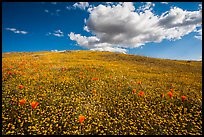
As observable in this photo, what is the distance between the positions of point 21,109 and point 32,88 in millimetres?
3125

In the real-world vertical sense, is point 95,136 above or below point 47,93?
below

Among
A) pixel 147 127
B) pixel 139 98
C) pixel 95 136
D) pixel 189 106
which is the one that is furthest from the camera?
pixel 139 98

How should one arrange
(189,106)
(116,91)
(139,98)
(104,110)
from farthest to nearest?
(116,91)
(139,98)
(189,106)
(104,110)

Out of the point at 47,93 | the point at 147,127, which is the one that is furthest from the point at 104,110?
the point at 47,93

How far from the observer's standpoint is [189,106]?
12398mm

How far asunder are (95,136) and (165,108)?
4749 mm

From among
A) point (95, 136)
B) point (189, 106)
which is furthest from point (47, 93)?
point (189, 106)

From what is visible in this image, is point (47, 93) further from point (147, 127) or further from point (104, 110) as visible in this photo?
point (147, 127)

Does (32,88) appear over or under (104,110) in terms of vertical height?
over

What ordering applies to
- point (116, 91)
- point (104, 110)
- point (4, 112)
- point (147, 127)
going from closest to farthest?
point (147, 127) → point (4, 112) → point (104, 110) → point (116, 91)

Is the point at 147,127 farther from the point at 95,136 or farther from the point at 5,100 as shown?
the point at 5,100

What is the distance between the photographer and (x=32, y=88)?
14094 mm

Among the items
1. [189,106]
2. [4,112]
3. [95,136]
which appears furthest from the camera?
[189,106]

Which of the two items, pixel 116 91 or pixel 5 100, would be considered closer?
pixel 5 100
